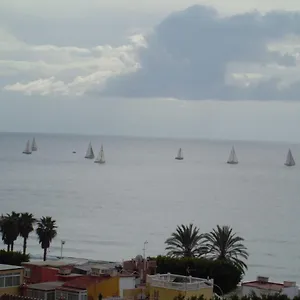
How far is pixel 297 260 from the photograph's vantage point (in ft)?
261

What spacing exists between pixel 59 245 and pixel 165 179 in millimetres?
100085

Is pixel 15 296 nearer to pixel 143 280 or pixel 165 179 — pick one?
pixel 143 280

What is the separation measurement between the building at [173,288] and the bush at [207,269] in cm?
1231

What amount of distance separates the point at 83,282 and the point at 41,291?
1.69 m

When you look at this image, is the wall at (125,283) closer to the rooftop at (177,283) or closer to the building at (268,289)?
the rooftop at (177,283)

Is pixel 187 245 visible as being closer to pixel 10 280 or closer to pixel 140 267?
pixel 140 267

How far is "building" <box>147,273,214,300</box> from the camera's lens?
30094mm

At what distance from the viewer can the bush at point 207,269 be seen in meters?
44.1

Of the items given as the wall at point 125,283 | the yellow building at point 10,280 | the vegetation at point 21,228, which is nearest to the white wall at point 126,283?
the wall at point 125,283

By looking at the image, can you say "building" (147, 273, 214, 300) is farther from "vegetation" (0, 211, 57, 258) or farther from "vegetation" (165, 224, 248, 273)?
"vegetation" (0, 211, 57, 258)

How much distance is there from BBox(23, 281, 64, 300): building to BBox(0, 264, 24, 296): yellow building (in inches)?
20.2

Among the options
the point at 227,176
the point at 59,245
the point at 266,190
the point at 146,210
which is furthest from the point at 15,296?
the point at 227,176

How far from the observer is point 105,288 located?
30.6 metres

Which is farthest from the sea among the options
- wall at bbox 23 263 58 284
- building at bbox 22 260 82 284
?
wall at bbox 23 263 58 284
